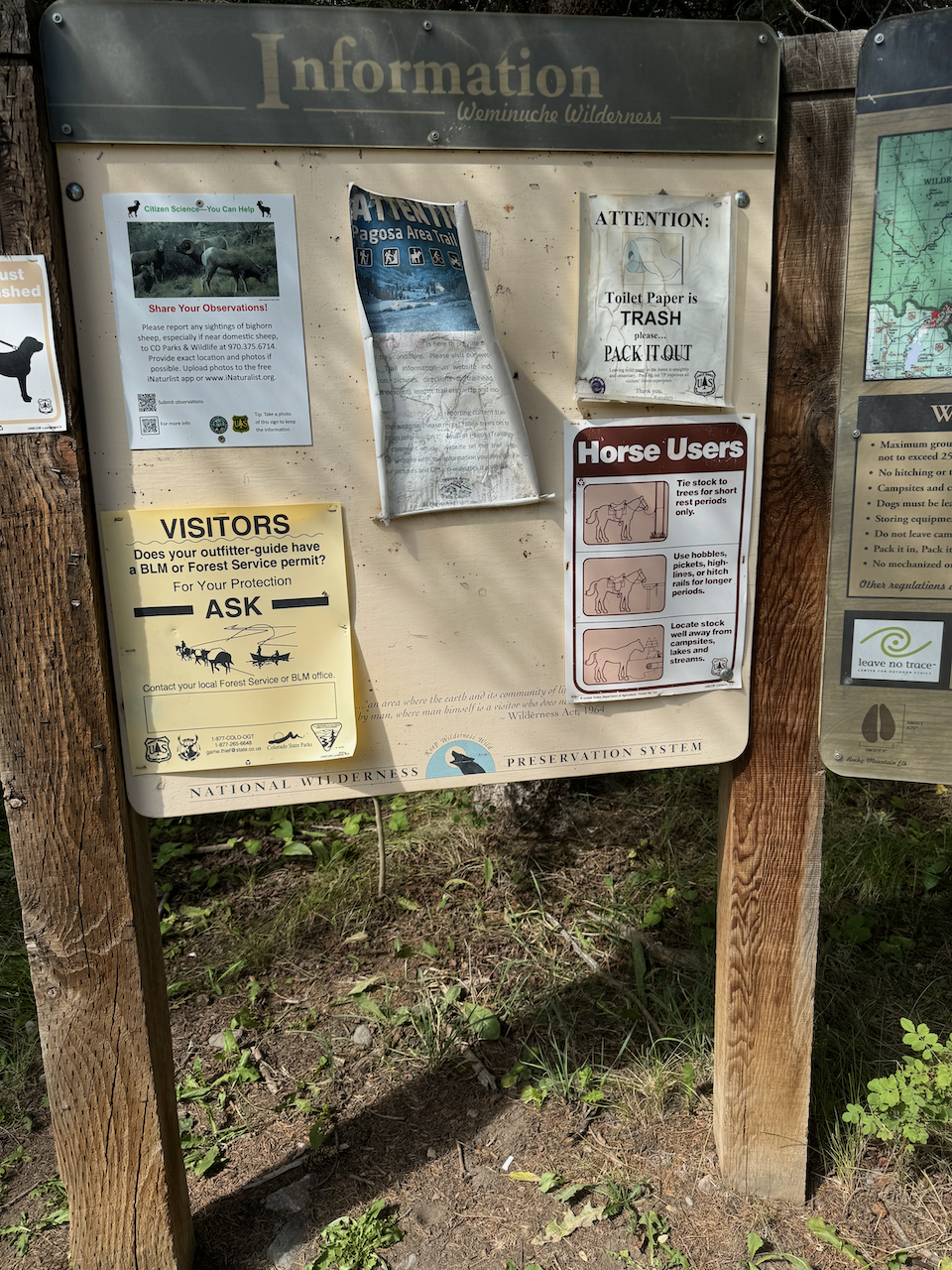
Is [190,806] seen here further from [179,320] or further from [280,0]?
[280,0]

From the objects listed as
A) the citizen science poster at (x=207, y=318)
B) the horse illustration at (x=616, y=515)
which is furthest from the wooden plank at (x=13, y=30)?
the horse illustration at (x=616, y=515)

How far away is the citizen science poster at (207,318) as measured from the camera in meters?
1.55

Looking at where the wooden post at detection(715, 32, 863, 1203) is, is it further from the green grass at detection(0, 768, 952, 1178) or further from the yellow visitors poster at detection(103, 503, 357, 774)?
the yellow visitors poster at detection(103, 503, 357, 774)

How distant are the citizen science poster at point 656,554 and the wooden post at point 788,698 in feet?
0.27

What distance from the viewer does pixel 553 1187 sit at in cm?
226

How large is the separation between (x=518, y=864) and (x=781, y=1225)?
157cm

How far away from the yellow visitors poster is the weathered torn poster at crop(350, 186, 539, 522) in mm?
192

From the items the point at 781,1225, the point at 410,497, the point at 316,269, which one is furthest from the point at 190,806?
the point at 781,1225

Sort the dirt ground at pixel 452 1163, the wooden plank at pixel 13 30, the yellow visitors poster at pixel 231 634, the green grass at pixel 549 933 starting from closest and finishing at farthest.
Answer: the wooden plank at pixel 13 30, the yellow visitors poster at pixel 231 634, the dirt ground at pixel 452 1163, the green grass at pixel 549 933

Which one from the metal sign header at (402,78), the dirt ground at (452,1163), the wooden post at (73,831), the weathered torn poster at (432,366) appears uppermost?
the metal sign header at (402,78)

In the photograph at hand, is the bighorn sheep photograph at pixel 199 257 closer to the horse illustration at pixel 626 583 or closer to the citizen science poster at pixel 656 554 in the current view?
the citizen science poster at pixel 656 554

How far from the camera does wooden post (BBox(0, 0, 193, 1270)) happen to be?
1507mm

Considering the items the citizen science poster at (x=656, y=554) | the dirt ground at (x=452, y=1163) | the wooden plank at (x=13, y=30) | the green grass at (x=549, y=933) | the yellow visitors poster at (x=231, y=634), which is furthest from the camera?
the green grass at (x=549, y=933)

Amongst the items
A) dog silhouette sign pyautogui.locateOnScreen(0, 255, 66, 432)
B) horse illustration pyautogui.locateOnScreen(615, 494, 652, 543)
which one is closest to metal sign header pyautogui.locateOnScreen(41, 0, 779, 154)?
dog silhouette sign pyautogui.locateOnScreen(0, 255, 66, 432)
